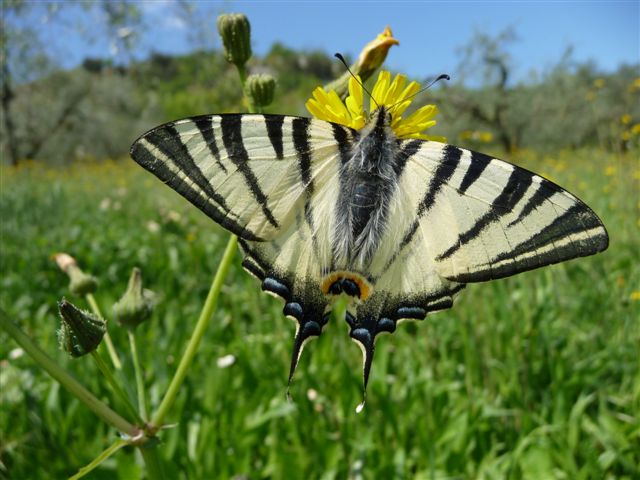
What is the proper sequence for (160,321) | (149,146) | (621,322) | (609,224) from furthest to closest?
(609,224)
(160,321)
(621,322)
(149,146)

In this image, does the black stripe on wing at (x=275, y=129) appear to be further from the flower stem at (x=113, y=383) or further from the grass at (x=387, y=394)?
the grass at (x=387, y=394)

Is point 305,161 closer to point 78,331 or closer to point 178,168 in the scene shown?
point 178,168

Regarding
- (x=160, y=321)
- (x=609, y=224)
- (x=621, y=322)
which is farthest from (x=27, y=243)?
(x=609, y=224)

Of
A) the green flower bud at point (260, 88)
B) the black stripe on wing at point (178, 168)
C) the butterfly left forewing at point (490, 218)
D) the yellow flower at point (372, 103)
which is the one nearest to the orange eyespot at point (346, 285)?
the butterfly left forewing at point (490, 218)

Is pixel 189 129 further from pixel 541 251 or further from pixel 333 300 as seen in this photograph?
pixel 541 251

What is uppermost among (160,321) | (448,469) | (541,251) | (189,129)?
(189,129)

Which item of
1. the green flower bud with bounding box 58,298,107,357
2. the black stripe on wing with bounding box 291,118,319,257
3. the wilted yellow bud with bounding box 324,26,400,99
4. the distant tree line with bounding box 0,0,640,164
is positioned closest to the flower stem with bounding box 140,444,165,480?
the green flower bud with bounding box 58,298,107,357

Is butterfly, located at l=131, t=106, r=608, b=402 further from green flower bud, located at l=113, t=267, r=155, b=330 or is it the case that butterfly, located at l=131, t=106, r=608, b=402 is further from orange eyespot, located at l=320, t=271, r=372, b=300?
green flower bud, located at l=113, t=267, r=155, b=330

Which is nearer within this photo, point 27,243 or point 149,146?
point 149,146
